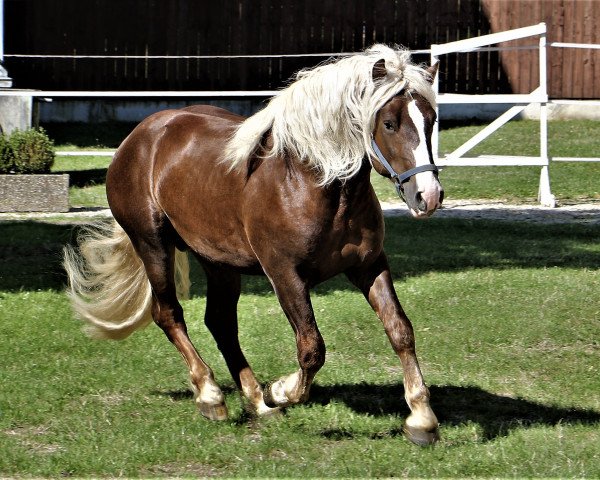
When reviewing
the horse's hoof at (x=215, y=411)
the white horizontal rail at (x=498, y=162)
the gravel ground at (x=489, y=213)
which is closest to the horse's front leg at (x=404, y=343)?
the horse's hoof at (x=215, y=411)

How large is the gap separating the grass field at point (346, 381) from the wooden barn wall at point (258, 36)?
11.0m

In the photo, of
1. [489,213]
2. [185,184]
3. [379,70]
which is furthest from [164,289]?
[489,213]

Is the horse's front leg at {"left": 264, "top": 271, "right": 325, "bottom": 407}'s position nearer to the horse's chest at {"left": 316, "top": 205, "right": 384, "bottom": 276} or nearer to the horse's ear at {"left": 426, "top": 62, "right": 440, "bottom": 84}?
the horse's chest at {"left": 316, "top": 205, "right": 384, "bottom": 276}

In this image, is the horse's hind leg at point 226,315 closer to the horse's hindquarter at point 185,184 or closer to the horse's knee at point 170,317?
the horse's knee at point 170,317

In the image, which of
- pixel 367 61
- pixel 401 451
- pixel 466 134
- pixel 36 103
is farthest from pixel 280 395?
pixel 466 134

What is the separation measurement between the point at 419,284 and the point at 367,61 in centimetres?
417

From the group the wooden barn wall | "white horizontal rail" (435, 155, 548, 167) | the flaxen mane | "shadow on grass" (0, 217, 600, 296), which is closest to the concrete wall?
"shadow on grass" (0, 217, 600, 296)

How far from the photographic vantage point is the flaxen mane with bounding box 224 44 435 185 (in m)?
5.33

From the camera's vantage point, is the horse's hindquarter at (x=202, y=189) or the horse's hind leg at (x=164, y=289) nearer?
the horse's hindquarter at (x=202, y=189)

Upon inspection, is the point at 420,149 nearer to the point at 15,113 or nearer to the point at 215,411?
the point at 215,411

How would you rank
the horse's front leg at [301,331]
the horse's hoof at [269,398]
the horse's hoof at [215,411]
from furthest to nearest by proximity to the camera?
the horse's hoof at [215,411]
the horse's hoof at [269,398]
the horse's front leg at [301,331]

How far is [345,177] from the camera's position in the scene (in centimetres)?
542

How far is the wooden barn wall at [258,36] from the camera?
69.5 feet

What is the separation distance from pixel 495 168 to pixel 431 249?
241 inches
